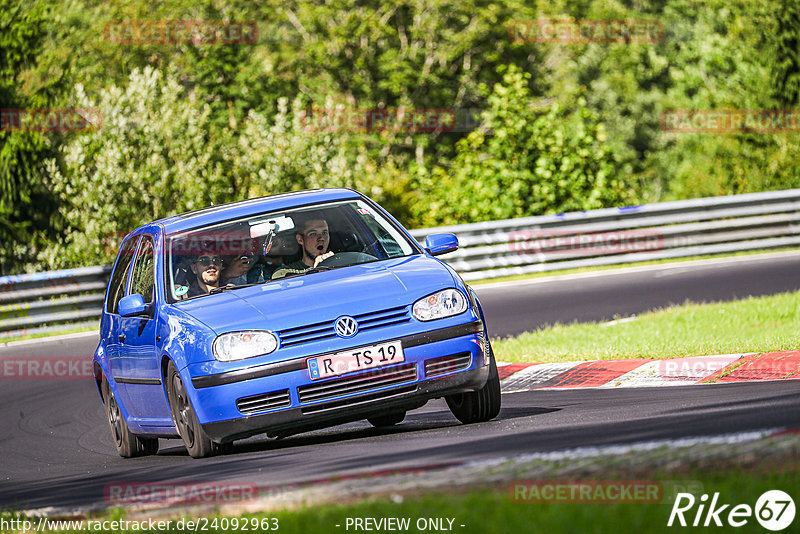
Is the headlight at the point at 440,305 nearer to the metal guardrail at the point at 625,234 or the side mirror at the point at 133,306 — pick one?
the side mirror at the point at 133,306

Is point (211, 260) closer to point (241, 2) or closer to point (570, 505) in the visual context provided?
point (570, 505)

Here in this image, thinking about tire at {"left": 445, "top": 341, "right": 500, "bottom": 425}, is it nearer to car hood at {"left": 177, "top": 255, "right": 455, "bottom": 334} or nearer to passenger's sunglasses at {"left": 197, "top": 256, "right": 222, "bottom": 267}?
car hood at {"left": 177, "top": 255, "right": 455, "bottom": 334}

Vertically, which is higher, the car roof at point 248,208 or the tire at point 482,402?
the car roof at point 248,208

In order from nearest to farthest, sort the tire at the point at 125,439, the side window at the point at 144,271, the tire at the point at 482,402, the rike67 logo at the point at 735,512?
the rike67 logo at the point at 735,512 < the tire at the point at 482,402 < the side window at the point at 144,271 < the tire at the point at 125,439

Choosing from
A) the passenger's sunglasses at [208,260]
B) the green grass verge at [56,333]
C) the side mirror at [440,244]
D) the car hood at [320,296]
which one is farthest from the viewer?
the green grass verge at [56,333]

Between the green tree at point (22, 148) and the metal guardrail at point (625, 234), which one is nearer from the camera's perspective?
the metal guardrail at point (625, 234)

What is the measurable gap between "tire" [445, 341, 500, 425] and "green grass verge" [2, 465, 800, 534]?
2.90 m

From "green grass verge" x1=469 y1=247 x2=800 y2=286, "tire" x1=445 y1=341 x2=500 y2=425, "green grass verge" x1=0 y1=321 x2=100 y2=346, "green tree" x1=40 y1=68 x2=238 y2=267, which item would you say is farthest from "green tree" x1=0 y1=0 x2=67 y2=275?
"tire" x1=445 y1=341 x2=500 y2=425

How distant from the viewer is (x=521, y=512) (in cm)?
442

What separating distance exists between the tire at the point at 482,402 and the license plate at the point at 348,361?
0.88m

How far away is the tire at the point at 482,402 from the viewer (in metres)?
7.84

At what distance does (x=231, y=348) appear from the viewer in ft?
23.7

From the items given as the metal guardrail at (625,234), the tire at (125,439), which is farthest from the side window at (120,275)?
the metal guardrail at (625,234)

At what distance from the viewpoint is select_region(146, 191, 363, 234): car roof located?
28.1 ft
